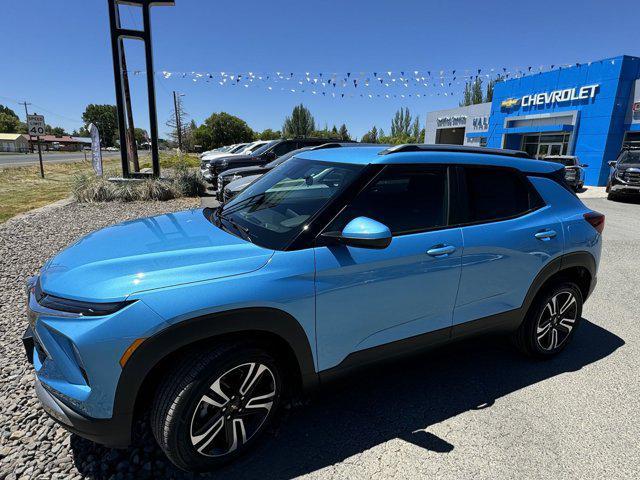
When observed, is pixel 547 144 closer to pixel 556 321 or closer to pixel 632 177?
pixel 632 177

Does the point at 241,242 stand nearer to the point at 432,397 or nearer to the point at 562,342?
the point at 432,397

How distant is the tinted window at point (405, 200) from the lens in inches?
97.9

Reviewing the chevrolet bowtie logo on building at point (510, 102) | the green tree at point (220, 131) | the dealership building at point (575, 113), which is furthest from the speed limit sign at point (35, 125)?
the green tree at point (220, 131)

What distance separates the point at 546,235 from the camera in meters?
3.04

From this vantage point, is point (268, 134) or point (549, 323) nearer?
point (549, 323)

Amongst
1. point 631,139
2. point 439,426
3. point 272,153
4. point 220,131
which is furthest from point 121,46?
point 220,131

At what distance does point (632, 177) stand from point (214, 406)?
59.1 feet

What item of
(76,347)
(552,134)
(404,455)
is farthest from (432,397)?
(552,134)

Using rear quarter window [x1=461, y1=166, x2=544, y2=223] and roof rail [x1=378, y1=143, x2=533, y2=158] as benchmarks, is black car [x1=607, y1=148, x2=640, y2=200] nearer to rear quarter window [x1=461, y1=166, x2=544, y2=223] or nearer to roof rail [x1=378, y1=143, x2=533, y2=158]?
roof rail [x1=378, y1=143, x2=533, y2=158]

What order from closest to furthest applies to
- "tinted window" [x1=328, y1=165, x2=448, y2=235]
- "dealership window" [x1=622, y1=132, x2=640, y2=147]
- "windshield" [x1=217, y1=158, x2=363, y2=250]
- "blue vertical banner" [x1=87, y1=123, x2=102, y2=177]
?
1. "windshield" [x1=217, y1=158, x2=363, y2=250]
2. "tinted window" [x1=328, y1=165, x2=448, y2=235]
3. "blue vertical banner" [x1=87, y1=123, x2=102, y2=177]
4. "dealership window" [x1=622, y1=132, x2=640, y2=147]

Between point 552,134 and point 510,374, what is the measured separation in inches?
1098

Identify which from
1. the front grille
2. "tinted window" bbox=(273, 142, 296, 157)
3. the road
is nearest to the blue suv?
"tinted window" bbox=(273, 142, 296, 157)

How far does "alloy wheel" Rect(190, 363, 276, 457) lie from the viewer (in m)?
2.05

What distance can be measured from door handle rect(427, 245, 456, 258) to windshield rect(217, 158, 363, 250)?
0.69 metres
